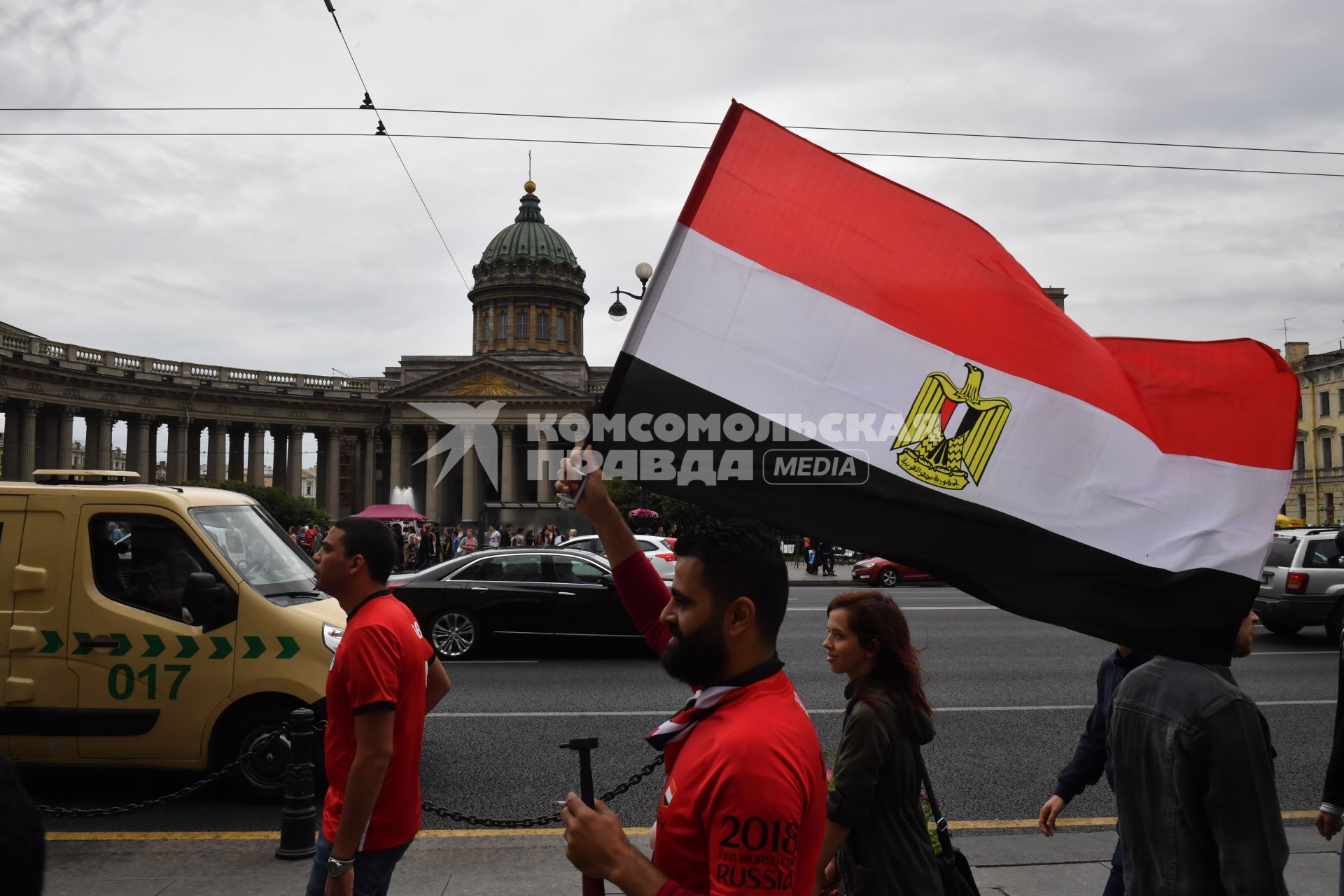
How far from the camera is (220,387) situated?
6631cm

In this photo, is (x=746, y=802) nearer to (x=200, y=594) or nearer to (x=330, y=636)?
(x=200, y=594)

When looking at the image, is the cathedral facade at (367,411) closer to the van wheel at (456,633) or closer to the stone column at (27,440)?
the stone column at (27,440)

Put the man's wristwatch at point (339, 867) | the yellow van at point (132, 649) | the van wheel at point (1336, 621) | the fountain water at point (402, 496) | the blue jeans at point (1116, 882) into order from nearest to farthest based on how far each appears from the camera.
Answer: the man's wristwatch at point (339, 867), the blue jeans at point (1116, 882), the yellow van at point (132, 649), the van wheel at point (1336, 621), the fountain water at point (402, 496)

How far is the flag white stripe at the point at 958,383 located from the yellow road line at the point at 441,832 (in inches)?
141

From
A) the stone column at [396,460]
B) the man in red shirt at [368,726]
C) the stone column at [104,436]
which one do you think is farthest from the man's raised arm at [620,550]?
the stone column at [396,460]

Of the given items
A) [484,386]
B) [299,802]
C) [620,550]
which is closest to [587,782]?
[620,550]

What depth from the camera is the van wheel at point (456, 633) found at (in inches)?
490

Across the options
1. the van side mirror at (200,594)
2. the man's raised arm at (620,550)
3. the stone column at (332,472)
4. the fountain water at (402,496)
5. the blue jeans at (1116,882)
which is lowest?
the blue jeans at (1116,882)

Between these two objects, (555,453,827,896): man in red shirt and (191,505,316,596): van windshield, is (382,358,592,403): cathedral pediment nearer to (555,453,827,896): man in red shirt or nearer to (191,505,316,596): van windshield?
(191,505,316,596): van windshield

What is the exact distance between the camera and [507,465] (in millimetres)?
72125

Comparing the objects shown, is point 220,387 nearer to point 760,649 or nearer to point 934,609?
point 934,609

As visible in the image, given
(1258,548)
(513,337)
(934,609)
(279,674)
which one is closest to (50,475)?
(279,674)

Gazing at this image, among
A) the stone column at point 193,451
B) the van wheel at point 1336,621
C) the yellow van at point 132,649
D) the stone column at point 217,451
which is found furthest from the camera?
the stone column at point 193,451

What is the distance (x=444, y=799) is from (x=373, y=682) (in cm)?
383
